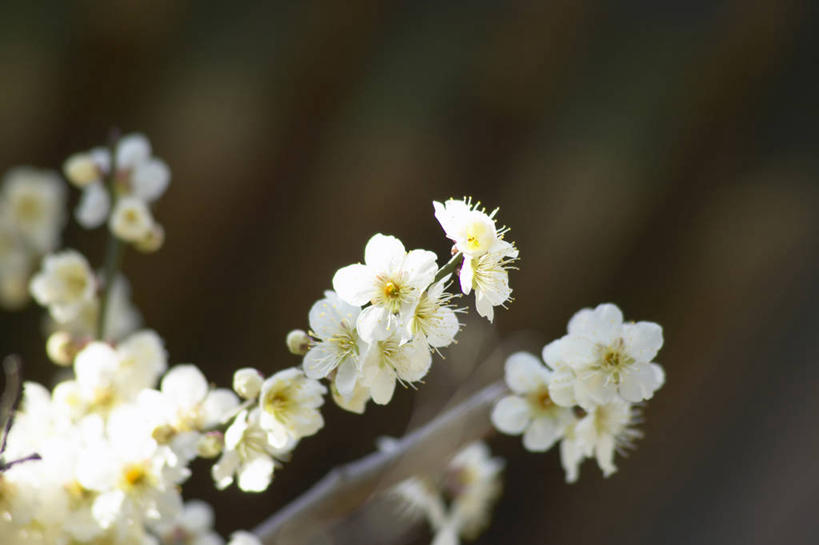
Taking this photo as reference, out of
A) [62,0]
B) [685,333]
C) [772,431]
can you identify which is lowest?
[772,431]

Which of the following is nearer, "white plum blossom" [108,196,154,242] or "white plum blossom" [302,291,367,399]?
"white plum blossom" [302,291,367,399]

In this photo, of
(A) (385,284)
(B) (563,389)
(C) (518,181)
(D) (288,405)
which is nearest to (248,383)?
(D) (288,405)

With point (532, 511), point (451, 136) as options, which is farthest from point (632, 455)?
point (451, 136)

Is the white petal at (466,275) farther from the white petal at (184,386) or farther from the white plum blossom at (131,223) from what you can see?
the white plum blossom at (131,223)

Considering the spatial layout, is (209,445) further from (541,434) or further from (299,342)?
(541,434)

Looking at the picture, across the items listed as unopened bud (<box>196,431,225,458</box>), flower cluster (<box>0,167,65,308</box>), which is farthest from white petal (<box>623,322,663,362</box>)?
flower cluster (<box>0,167,65,308</box>)

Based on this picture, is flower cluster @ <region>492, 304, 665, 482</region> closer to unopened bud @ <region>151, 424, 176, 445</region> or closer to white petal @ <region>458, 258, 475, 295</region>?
white petal @ <region>458, 258, 475, 295</region>

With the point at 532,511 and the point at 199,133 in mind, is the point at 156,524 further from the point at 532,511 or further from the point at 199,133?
the point at 532,511
